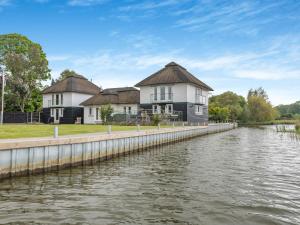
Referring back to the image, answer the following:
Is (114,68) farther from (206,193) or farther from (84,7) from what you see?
(206,193)

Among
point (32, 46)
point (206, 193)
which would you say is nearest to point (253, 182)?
point (206, 193)

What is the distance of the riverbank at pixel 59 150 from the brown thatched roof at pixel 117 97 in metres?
24.0

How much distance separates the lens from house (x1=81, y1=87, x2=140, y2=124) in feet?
138

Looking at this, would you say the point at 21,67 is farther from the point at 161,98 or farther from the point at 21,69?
the point at 161,98

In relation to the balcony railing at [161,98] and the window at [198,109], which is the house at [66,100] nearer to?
the balcony railing at [161,98]

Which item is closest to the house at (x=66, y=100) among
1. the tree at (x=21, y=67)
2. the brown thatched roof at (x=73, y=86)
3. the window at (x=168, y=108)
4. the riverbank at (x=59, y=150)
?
the brown thatched roof at (x=73, y=86)

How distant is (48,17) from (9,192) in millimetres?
19953

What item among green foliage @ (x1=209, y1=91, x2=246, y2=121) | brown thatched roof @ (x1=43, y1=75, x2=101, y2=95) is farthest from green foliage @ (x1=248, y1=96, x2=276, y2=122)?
brown thatched roof @ (x1=43, y1=75, x2=101, y2=95)

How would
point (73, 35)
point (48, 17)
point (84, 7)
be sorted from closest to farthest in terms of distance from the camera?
point (84, 7)
point (48, 17)
point (73, 35)

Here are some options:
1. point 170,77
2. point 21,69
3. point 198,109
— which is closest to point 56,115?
point 21,69

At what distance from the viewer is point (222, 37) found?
28.4 m

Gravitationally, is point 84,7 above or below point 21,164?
→ above

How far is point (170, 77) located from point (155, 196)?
109ft

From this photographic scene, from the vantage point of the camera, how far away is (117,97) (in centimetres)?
4362
